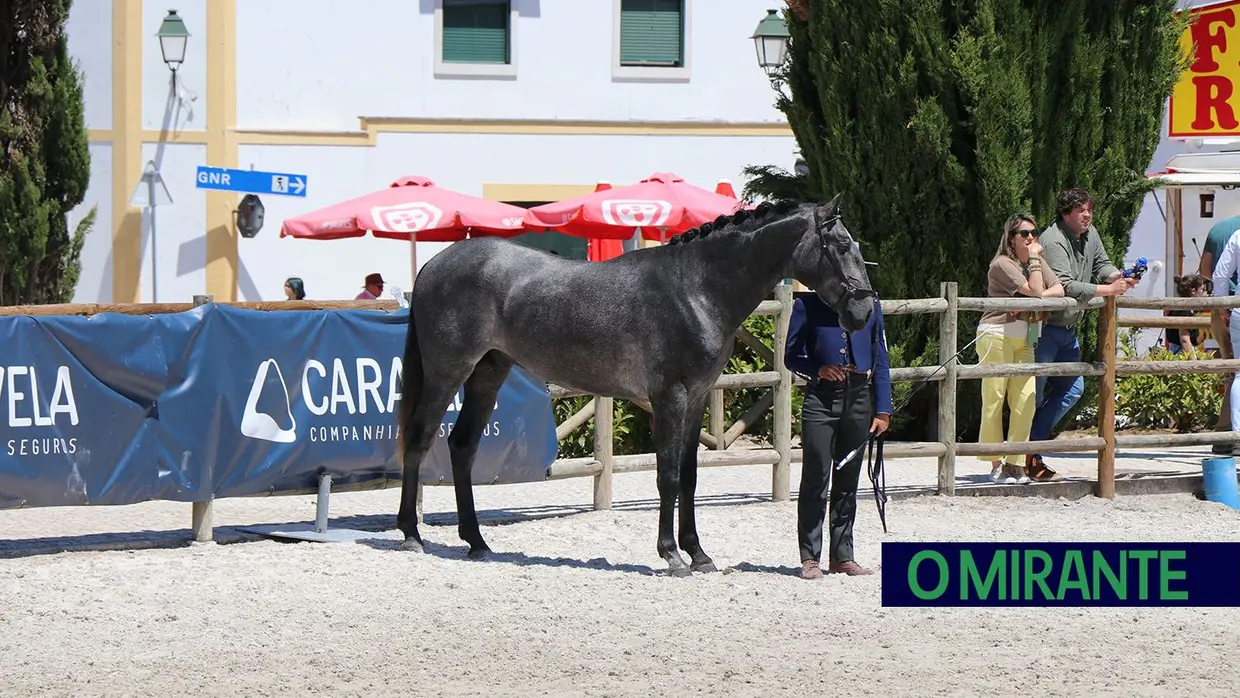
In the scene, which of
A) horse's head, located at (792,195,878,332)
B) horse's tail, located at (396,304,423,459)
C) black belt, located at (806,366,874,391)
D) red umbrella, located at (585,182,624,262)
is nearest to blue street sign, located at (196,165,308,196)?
red umbrella, located at (585,182,624,262)

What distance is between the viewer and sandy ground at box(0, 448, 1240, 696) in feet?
22.2

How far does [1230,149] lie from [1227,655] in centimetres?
1374

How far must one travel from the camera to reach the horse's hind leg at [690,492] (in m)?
9.36

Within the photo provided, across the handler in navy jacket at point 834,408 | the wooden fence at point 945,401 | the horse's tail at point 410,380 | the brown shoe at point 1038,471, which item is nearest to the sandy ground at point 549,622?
the handler in navy jacket at point 834,408

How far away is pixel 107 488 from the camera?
31.6ft

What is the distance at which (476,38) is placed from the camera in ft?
80.0

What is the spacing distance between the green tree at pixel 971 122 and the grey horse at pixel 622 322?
5.04m

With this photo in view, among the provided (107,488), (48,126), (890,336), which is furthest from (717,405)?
(48,126)

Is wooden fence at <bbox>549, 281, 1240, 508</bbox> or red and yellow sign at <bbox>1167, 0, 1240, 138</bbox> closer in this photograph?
wooden fence at <bbox>549, 281, 1240, 508</bbox>

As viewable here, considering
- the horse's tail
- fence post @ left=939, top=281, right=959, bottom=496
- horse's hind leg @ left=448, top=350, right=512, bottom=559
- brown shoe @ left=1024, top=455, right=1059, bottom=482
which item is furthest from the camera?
Result: brown shoe @ left=1024, top=455, right=1059, bottom=482

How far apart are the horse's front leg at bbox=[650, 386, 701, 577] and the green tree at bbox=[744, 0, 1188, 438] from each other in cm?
520

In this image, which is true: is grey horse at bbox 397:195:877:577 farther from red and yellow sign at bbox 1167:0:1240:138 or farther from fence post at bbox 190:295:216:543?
red and yellow sign at bbox 1167:0:1240:138

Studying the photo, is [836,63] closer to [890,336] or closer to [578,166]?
[890,336]

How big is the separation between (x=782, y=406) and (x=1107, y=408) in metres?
2.38
